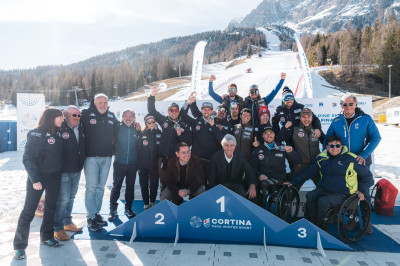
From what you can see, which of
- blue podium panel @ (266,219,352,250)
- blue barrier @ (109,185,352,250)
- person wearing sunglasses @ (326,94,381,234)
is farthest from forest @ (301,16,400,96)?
blue barrier @ (109,185,352,250)

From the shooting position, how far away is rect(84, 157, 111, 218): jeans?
379 cm

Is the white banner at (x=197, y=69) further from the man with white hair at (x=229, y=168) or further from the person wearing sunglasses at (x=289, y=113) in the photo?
the man with white hair at (x=229, y=168)

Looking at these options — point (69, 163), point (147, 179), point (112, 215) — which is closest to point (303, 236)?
point (147, 179)

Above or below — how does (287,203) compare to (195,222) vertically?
above

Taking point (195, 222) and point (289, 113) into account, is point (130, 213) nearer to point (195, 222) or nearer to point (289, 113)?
point (195, 222)

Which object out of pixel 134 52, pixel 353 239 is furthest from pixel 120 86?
pixel 353 239

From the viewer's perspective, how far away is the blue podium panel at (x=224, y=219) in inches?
124

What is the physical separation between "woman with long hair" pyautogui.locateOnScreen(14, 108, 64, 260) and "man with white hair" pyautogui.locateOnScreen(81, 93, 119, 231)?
54 centimetres

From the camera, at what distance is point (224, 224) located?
131 inches

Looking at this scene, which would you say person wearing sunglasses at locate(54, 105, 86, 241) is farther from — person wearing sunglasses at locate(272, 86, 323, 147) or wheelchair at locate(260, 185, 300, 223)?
person wearing sunglasses at locate(272, 86, 323, 147)

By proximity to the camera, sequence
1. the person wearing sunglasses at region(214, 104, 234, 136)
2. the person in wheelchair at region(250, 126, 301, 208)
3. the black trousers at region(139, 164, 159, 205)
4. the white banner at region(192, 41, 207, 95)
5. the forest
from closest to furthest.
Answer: the person in wheelchair at region(250, 126, 301, 208) < the black trousers at region(139, 164, 159, 205) < the person wearing sunglasses at region(214, 104, 234, 136) < the white banner at region(192, 41, 207, 95) < the forest

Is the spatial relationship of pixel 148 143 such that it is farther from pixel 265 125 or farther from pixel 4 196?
pixel 4 196

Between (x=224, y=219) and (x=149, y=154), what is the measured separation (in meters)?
1.68

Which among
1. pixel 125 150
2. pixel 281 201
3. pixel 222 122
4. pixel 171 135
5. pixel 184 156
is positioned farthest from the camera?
pixel 222 122
